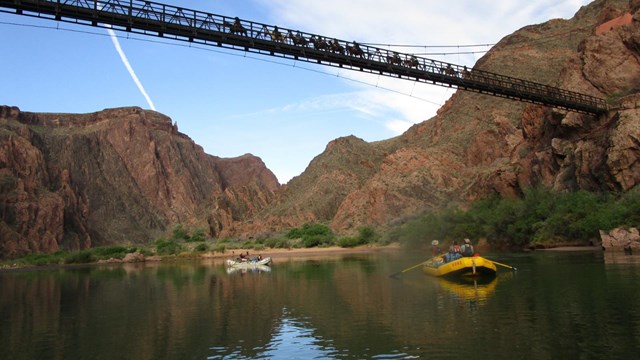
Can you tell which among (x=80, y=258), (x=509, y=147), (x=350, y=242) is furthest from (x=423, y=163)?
(x=80, y=258)

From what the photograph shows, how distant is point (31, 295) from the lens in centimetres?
3900

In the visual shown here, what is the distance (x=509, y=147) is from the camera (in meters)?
99.2

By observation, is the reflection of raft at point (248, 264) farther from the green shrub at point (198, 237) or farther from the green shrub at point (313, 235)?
the green shrub at point (198, 237)

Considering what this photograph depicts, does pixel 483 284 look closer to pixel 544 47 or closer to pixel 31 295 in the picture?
pixel 31 295

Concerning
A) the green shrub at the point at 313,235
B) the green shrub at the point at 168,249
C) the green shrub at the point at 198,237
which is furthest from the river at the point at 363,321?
the green shrub at the point at 198,237

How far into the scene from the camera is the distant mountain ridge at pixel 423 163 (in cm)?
5678

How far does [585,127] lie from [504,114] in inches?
2148

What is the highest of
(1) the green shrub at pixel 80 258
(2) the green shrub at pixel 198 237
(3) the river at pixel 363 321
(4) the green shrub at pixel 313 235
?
(2) the green shrub at pixel 198 237

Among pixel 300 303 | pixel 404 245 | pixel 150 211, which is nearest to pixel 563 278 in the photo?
pixel 300 303

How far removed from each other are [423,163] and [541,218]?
56.9 meters

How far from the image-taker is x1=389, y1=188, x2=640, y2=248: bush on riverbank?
45375 millimetres

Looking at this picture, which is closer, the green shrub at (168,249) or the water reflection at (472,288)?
the water reflection at (472,288)

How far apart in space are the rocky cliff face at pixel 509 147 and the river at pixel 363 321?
21.9 meters

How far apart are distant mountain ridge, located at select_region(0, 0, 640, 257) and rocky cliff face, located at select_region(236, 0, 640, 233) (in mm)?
190
